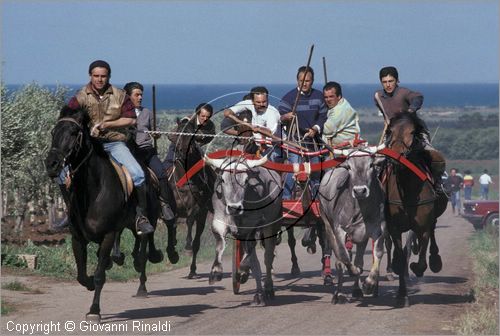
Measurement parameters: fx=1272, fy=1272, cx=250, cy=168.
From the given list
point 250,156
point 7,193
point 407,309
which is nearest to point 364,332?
point 407,309

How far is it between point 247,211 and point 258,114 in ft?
5.84

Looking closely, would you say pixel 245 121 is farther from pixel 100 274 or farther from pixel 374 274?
pixel 100 274

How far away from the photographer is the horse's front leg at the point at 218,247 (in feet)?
61.8

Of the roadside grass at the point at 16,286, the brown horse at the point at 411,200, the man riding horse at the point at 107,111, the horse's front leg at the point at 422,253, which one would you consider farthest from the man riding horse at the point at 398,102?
the roadside grass at the point at 16,286

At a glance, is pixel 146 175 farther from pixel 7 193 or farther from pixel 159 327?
pixel 7 193

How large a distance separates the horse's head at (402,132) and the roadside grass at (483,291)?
2.70m

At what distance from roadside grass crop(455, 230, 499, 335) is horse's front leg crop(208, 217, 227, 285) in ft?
11.9

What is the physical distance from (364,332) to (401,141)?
4.16m

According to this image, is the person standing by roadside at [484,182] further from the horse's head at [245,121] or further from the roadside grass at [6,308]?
the roadside grass at [6,308]

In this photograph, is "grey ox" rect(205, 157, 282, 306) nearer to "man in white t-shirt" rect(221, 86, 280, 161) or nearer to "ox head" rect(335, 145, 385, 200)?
"man in white t-shirt" rect(221, 86, 280, 161)

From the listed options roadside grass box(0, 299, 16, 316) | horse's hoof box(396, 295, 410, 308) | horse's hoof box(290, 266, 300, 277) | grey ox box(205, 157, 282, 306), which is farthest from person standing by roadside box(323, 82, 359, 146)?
roadside grass box(0, 299, 16, 316)

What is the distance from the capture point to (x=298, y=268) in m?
24.6

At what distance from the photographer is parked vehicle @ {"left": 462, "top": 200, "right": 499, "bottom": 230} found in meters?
41.9

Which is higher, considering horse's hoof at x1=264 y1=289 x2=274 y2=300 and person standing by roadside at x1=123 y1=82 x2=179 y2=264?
person standing by roadside at x1=123 y1=82 x2=179 y2=264
